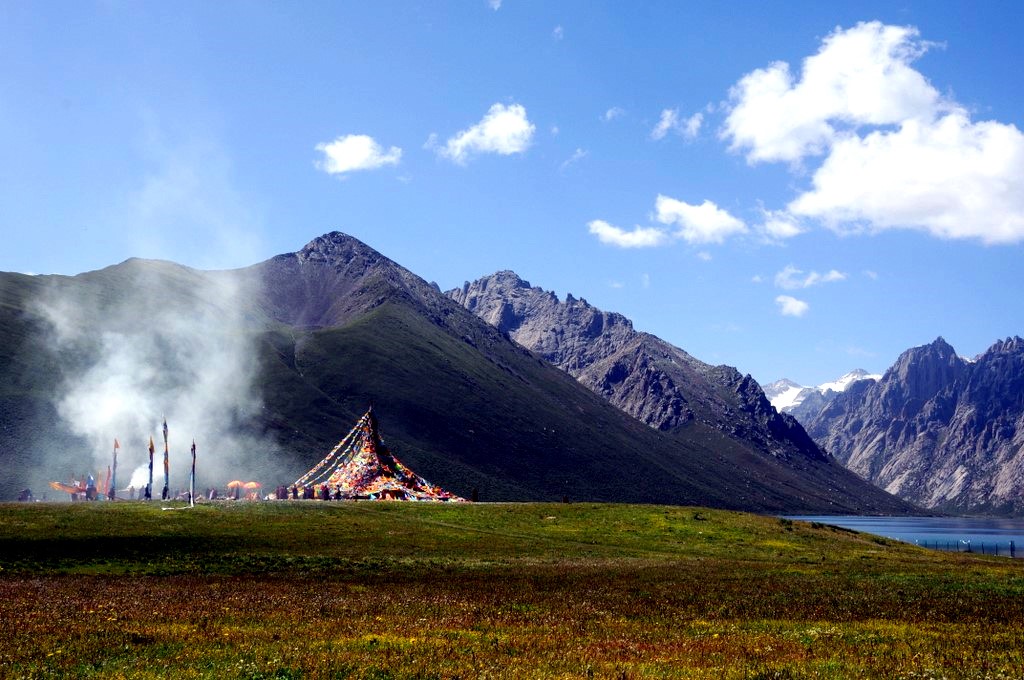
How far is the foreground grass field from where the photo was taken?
25453 millimetres

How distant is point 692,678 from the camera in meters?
23.7

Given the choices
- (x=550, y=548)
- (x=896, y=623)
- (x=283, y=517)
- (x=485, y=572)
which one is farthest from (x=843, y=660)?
→ (x=283, y=517)

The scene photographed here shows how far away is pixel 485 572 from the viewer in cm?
5556

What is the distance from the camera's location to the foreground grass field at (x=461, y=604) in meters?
25.5

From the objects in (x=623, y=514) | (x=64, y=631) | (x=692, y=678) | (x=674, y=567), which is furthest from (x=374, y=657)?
(x=623, y=514)

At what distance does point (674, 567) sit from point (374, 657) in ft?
129

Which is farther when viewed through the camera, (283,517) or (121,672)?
(283,517)

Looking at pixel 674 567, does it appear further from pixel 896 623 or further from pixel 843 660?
pixel 843 660

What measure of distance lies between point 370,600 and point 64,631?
13341 millimetres

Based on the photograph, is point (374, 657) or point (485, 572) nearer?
point (374, 657)

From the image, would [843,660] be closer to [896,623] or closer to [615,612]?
[896,623]

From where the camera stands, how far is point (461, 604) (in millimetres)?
38875

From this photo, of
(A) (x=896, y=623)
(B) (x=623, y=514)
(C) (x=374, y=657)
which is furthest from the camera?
(B) (x=623, y=514)

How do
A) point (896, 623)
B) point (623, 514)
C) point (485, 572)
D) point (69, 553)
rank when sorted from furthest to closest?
point (623, 514), point (69, 553), point (485, 572), point (896, 623)
